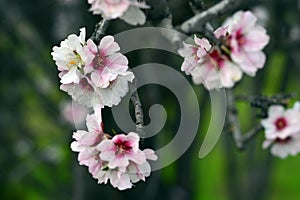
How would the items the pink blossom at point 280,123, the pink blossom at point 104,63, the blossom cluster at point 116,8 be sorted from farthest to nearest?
1. the pink blossom at point 280,123
2. the pink blossom at point 104,63
3. the blossom cluster at point 116,8

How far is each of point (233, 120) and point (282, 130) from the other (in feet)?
0.54

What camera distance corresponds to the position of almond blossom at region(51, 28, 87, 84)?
1312mm

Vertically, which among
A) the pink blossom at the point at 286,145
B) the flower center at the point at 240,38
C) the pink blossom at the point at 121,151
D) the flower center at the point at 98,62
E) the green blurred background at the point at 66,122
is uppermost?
the green blurred background at the point at 66,122

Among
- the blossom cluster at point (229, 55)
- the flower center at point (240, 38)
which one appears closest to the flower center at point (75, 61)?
the blossom cluster at point (229, 55)

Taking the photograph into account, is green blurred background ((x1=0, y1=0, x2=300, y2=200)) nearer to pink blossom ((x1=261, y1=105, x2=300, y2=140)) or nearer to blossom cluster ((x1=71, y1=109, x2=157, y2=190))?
pink blossom ((x1=261, y1=105, x2=300, y2=140))

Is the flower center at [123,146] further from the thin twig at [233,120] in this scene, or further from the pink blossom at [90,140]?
the thin twig at [233,120]

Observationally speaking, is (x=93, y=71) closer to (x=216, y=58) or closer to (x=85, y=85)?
(x=85, y=85)

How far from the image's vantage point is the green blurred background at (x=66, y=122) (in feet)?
8.93

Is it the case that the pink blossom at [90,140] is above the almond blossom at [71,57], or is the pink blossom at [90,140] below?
below

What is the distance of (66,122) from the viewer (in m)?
3.59

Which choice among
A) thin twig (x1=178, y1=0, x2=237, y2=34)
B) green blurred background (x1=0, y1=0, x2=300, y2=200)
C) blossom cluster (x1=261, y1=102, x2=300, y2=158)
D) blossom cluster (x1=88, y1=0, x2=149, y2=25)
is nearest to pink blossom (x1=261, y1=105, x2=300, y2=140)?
blossom cluster (x1=261, y1=102, x2=300, y2=158)

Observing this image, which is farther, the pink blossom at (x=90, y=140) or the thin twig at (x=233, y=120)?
the thin twig at (x=233, y=120)

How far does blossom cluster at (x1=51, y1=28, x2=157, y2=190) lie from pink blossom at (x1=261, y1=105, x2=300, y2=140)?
658 mm

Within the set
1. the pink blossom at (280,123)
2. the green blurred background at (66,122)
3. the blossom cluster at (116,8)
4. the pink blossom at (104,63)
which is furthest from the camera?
the green blurred background at (66,122)
